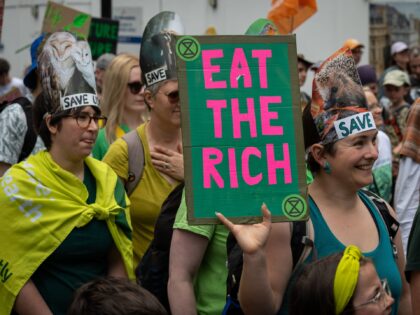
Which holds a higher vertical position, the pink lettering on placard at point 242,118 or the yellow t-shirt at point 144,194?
the pink lettering on placard at point 242,118

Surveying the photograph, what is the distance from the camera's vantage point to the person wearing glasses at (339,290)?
3.67 metres

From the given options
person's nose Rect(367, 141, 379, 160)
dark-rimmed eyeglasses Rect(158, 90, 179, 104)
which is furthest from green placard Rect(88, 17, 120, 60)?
person's nose Rect(367, 141, 379, 160)

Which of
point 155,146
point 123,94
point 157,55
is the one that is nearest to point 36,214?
point 155,146

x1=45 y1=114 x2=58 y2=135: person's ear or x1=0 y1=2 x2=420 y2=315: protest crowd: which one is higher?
x1=45 y1=114 x2=58 y2=135: person's ear

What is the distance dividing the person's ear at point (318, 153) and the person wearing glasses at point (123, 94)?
125 inches

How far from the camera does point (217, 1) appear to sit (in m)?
18.4

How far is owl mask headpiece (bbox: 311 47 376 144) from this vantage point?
14.7 feet

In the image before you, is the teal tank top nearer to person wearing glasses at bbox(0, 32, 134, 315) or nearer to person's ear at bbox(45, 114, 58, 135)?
person wearing glasses at bbox(0, 32, 134, 315)

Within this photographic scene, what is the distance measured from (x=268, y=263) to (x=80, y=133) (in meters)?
1.58

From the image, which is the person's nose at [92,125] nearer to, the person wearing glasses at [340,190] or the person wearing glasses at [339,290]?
the person wearing glasses at [340,190]

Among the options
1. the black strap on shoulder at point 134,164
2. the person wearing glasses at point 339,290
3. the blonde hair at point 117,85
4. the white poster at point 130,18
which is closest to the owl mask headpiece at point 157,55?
the black strap on shoulder at point 134,164

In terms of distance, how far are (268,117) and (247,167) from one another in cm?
21

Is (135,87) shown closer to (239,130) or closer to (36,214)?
(36,214)

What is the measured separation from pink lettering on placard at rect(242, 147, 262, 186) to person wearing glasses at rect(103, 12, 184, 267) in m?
1.81
